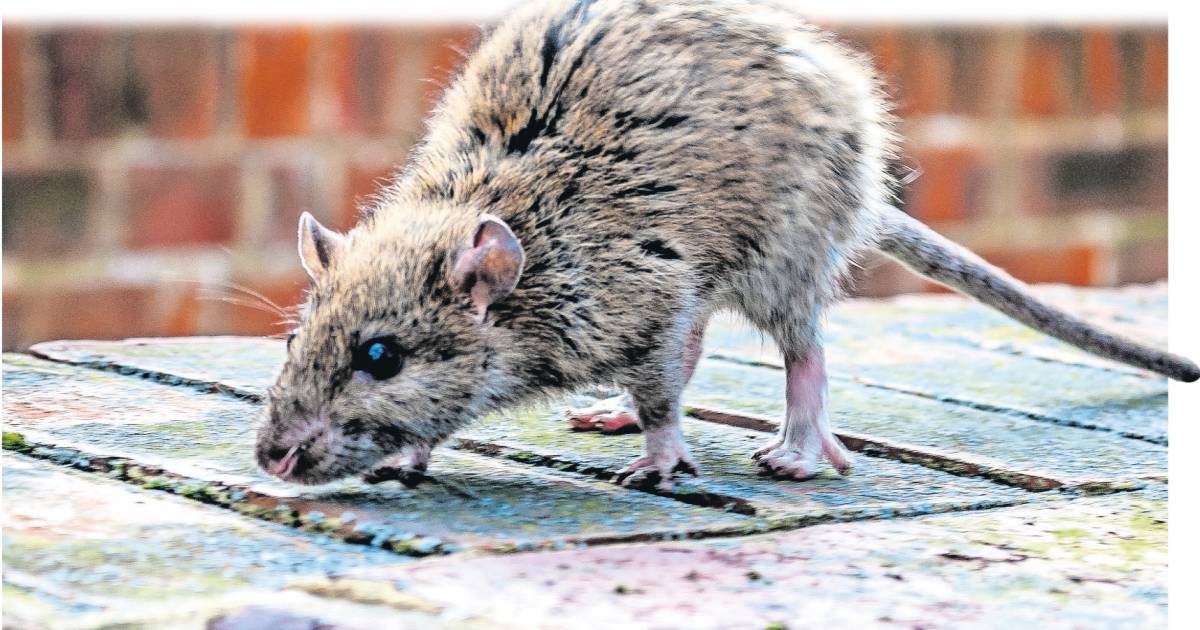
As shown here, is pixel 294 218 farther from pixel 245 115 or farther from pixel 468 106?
pixel 468 106

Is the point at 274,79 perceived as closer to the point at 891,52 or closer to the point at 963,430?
the point at 891,52

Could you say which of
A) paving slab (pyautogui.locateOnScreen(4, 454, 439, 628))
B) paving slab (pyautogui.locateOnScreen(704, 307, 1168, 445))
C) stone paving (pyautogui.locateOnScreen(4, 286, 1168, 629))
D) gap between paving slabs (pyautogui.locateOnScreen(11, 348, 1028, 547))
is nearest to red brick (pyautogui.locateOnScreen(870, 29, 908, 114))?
paving slab (pyautogui.locateOnScreen(704, 307, 1168, 445))

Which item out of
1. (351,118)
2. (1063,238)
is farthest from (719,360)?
(1063,238)

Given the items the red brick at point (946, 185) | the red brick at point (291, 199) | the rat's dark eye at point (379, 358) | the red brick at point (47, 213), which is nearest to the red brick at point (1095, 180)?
the red brick at point (946, 185)

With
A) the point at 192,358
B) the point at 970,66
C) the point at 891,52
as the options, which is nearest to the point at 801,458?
the point at 192,358

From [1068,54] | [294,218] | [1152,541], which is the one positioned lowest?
[1152,541]
